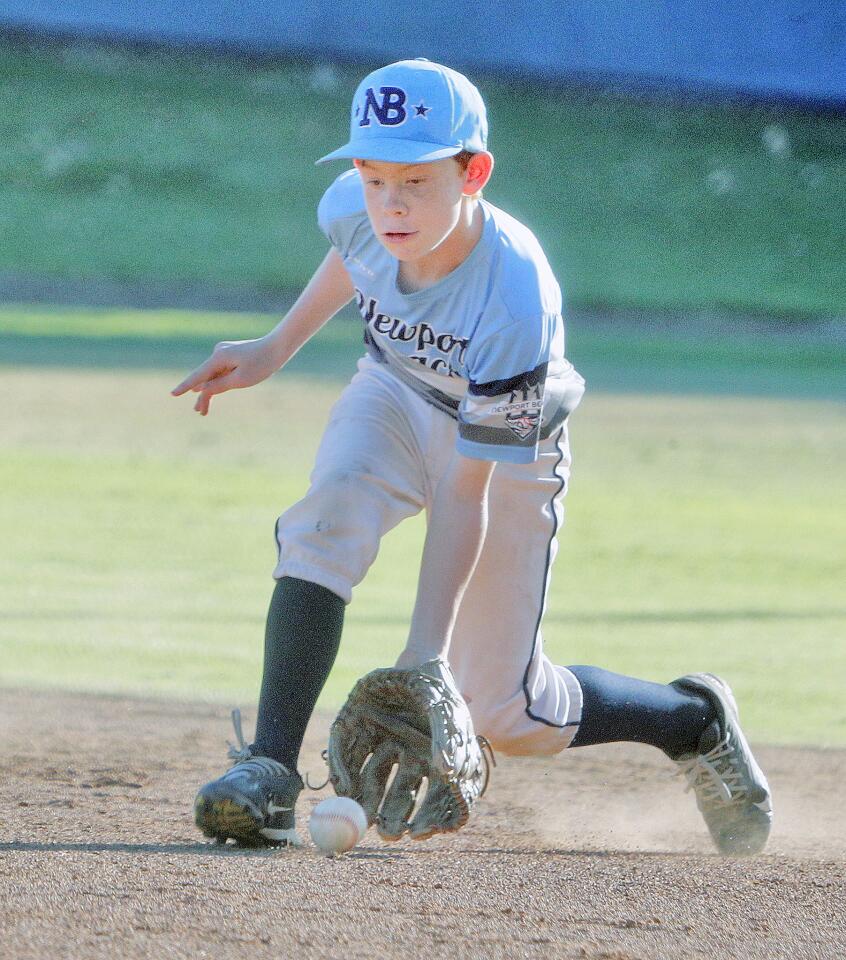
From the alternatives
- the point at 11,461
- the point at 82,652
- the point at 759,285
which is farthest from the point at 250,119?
the point at 82,652

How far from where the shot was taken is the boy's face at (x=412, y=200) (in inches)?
110

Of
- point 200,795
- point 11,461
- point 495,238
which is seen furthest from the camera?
point 11,461

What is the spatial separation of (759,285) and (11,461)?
1486cm

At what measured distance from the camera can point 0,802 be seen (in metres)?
3.39

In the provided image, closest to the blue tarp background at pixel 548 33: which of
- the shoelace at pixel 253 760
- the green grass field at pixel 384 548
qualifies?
the green grass field at pixel 384 548

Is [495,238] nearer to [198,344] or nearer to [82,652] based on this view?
[82,652]

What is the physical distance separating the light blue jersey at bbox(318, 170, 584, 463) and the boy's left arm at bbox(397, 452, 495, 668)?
0.07m

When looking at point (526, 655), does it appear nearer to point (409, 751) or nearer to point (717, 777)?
point (409, 751)

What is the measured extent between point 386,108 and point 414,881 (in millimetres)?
1310

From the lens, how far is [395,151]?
2.72 metres

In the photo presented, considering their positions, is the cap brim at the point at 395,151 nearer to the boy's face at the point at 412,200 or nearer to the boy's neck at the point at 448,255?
the boy's face at the point at 412,200

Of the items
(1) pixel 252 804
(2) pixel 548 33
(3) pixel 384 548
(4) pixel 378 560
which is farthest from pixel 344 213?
(2) pixel 548 33

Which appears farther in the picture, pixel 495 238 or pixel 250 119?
pixel 250 119

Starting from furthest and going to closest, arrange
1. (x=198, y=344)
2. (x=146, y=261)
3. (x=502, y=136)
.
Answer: (x=502, y=136), (x=146, y=261), (x=198, y=344)
